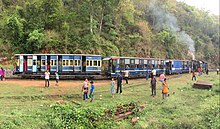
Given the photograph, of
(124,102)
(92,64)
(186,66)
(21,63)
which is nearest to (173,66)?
Result: (186,66)

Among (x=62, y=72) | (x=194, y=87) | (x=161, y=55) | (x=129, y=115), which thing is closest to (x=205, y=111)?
(x=129, y=115)

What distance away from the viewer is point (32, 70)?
96.9ft

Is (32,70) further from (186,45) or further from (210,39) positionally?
(210,39)

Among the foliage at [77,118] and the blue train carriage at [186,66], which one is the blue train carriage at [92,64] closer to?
the foliage at [77,118]

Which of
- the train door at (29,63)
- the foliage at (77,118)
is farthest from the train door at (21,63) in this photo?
the foliage at (77,118)

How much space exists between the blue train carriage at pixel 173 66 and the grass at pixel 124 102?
18.9 meters

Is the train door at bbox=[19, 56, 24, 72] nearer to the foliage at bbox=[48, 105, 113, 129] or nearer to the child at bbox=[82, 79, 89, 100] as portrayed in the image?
the child at bbox=[82, 79, 89, 100]

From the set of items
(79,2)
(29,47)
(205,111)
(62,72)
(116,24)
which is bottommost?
(205,111)

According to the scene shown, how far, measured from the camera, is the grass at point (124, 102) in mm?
13492

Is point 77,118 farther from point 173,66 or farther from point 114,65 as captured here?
point 173,66

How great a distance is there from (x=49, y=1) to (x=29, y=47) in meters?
7.99

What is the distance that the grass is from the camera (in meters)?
13.5

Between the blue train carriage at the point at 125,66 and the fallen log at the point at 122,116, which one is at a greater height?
the blue train carriage at the point at 125,66

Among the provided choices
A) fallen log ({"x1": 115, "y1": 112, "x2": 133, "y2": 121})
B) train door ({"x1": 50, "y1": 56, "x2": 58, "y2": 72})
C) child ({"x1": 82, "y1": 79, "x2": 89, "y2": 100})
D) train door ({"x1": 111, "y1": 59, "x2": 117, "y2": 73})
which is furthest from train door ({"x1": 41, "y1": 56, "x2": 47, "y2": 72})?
fallen log ({"x1": 115, "y1": 112, "x2": 133, "y2": 121})
